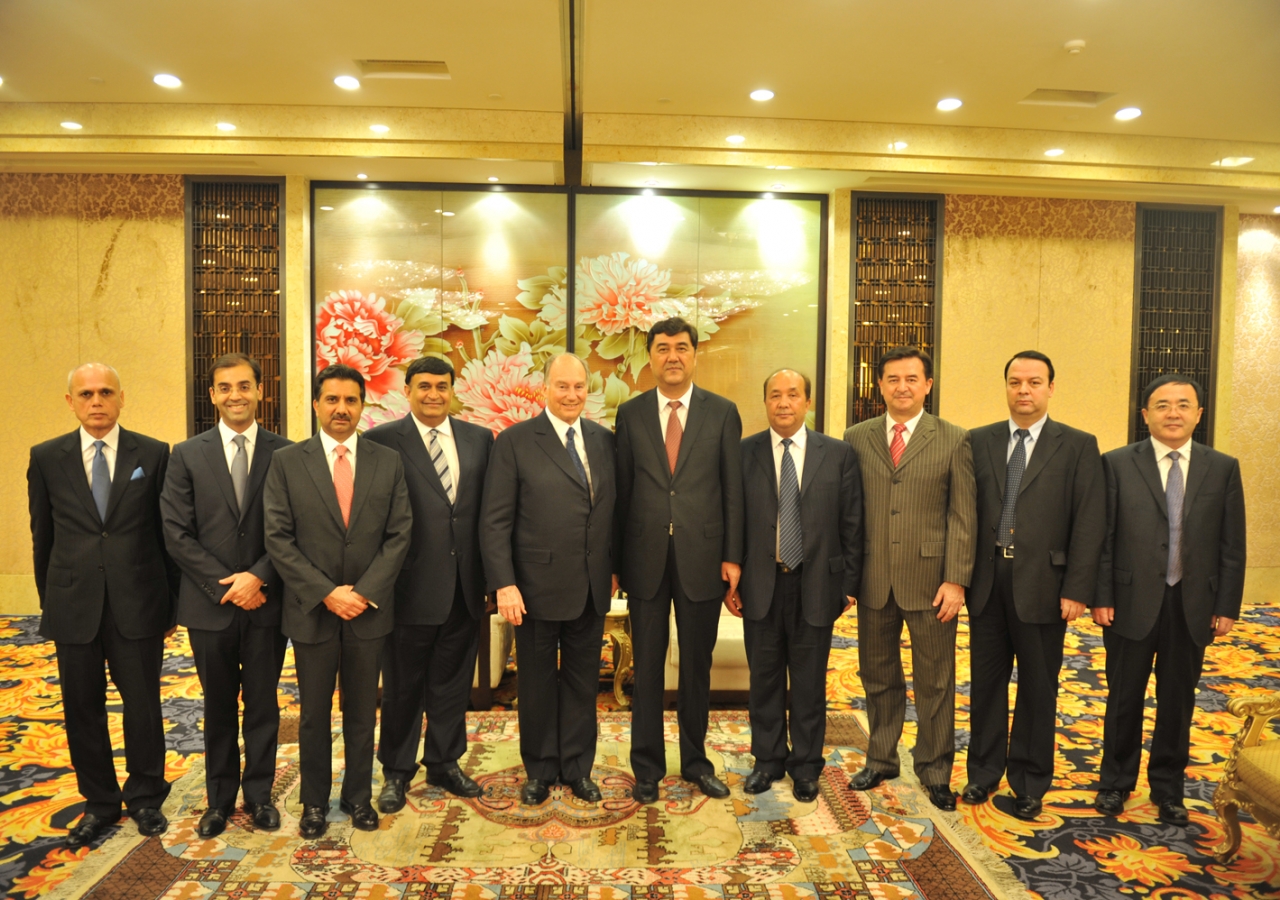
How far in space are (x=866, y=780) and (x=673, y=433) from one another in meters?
1.70

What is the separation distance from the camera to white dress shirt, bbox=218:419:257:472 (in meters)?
3.02

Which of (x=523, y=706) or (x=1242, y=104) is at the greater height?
(x=1242, y=104)

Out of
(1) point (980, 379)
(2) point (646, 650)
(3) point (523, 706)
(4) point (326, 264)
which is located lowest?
(3) point (523, 706)

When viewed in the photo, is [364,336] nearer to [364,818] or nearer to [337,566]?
[337,566]

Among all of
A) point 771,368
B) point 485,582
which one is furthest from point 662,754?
point 771,368

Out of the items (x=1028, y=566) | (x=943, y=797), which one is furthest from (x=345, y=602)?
(x=1028, y=566)

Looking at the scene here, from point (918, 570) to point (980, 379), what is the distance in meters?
4.36

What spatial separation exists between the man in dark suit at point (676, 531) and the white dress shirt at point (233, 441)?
1.44 m

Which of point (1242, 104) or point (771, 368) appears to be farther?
point (771, 368)

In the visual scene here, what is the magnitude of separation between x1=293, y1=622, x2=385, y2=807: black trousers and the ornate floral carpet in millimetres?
186

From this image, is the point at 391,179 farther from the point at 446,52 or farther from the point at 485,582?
the point at 485,582

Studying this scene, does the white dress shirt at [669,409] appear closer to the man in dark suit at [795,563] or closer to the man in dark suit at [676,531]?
the man in dark suit at [676,531]

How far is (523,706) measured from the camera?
10.8ft

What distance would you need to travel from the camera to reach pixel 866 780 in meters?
3.39
